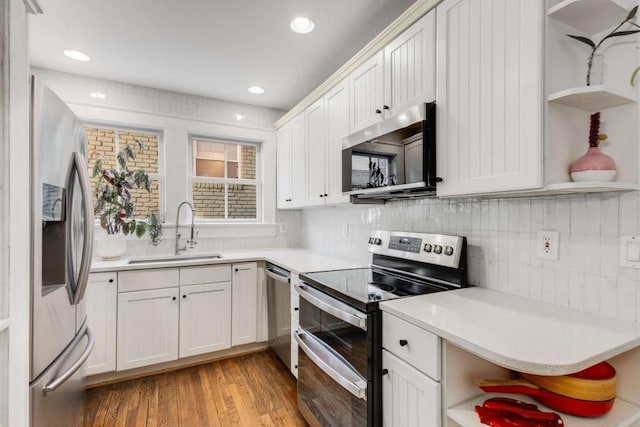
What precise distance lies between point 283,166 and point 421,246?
1999 millimetres

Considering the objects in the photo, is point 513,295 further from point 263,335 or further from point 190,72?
point 190,72

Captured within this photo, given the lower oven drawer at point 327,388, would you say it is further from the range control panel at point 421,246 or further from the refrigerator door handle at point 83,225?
the refrigerator door handle at point 83,225

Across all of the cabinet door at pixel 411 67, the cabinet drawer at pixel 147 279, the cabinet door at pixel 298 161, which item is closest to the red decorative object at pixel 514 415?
the cabinet door at pixel 411 67

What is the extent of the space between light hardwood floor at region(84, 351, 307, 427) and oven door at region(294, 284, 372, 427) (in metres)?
0.31

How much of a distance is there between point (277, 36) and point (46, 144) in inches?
60.1

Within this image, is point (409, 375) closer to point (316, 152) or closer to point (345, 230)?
point (345, 230)

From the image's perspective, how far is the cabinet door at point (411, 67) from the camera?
1.49m

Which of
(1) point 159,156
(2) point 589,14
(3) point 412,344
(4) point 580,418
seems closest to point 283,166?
(1) point 159,156

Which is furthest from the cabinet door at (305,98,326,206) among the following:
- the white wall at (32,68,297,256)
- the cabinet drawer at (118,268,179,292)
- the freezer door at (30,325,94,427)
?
the freezer door at (30,325,94,427)

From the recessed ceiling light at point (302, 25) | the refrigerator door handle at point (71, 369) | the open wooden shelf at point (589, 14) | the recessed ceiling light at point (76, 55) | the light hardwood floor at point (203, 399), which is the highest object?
the recessed ceiling light at point (302, 25)

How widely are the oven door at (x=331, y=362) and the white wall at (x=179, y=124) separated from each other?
1.65 meters

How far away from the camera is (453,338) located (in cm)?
100

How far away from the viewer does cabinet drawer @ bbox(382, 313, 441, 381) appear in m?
1.07

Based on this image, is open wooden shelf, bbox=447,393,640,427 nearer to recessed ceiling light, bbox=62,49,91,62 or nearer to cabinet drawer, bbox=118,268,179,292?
cabinet drawer, bbox=118,268,179,292
